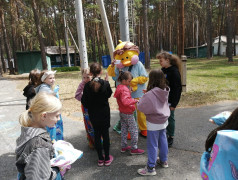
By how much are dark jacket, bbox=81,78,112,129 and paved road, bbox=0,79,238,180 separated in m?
0.72

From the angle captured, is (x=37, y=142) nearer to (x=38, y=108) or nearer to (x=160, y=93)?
(x=38, y=108)

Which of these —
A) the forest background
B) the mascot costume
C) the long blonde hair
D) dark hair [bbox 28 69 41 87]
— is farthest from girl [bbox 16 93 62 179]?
the forest background

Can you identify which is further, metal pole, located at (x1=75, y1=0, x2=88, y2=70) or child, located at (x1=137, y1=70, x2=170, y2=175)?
metal pole, located at (x1=75, y1=0, x2=88, y2=70)

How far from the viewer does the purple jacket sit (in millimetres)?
2648

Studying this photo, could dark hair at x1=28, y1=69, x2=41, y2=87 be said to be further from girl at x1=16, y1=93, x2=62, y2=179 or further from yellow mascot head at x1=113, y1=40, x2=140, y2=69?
girl at x1=16, y1=93, x2=62, y2=179

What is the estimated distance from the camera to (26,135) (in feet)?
5.09

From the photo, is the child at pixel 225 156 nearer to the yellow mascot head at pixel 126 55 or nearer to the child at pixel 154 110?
the child at pixel 154 110

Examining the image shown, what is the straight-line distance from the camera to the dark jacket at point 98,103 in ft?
9.42

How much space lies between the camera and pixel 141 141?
3881 mm

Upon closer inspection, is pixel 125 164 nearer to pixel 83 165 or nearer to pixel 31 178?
pixel 83 165

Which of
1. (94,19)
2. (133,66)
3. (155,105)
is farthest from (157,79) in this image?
(94,19)

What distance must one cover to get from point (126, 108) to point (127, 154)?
2.83 ft

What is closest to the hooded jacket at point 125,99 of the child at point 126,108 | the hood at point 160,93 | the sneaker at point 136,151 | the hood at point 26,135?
the child at point 126,108

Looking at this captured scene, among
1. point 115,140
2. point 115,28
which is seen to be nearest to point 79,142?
point 115,140
